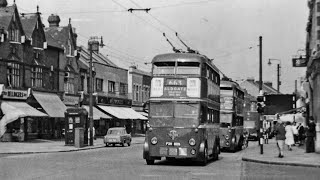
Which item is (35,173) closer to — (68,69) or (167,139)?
(167,139)

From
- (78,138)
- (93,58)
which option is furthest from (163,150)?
(93,58)

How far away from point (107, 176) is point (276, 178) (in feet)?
17.7

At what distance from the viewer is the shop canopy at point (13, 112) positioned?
43781 millimetres

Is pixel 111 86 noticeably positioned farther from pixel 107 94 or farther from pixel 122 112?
pixel 122 112

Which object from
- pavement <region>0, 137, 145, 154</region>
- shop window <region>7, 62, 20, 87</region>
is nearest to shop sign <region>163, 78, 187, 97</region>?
pavement <region>0, 137, 145, 154</region>

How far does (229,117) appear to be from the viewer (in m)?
34.0

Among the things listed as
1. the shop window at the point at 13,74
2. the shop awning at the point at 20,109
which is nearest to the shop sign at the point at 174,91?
the shop awning at the point at 20,109

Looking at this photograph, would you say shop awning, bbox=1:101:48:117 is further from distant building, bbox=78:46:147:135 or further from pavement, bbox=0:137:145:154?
distant building, bbox=78:46:147:135

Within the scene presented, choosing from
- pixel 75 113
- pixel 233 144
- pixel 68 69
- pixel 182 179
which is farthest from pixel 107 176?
pixel 68 69

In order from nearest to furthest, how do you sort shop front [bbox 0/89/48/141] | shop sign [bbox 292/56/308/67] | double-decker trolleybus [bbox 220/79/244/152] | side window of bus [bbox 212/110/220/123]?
side window of bus [bbox 212/110/220/123] → double-decker trolleybus [bbox 220/79/244/152] → shop sign [bbox 292/56/308/67] → shop front [bbox 0/89/48/141]

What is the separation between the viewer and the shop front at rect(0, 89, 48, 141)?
4422cm

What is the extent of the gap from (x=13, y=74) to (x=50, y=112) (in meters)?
4.93

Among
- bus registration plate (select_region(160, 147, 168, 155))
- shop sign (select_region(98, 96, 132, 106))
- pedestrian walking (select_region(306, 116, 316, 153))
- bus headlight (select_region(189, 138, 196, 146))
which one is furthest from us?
shop sign (select_region(98, 96, 132, 106))

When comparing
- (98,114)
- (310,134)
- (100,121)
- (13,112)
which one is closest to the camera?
(310,134)
